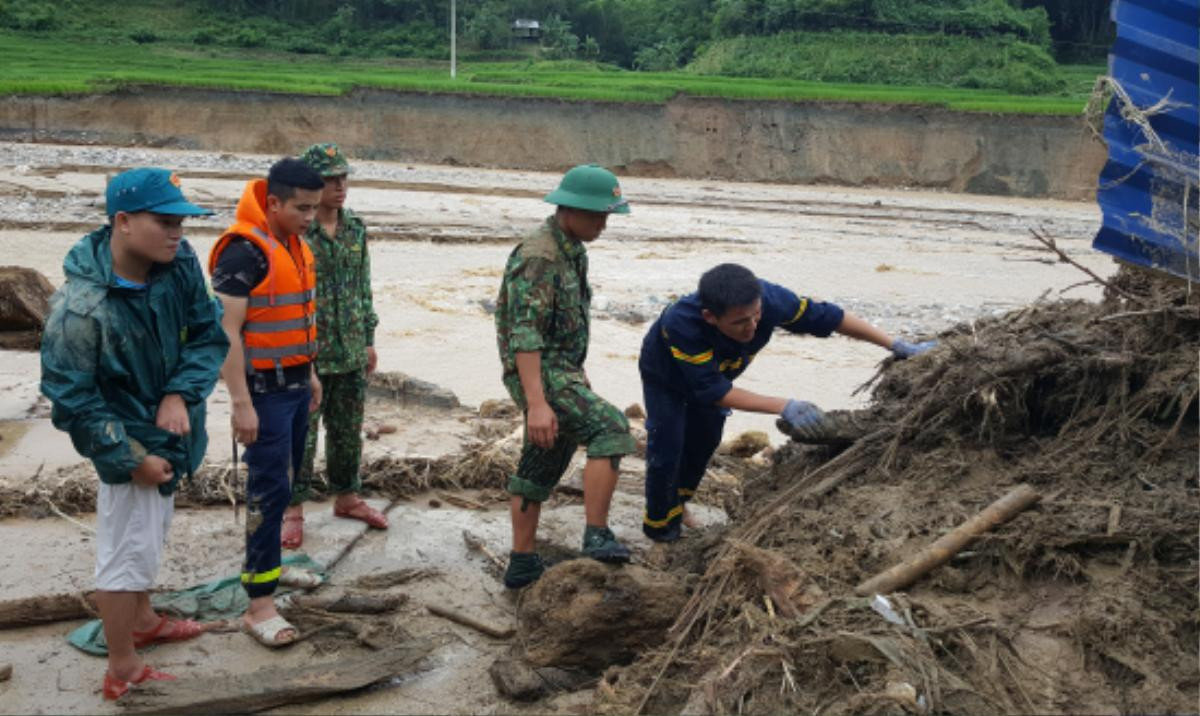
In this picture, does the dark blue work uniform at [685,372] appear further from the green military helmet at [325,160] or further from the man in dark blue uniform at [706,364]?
the green military helmet at [325,160]

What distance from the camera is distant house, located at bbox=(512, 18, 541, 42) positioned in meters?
49.3

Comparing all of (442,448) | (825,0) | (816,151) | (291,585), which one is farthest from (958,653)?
(825,0)

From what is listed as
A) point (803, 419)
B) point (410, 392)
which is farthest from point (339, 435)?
point (410, 392)

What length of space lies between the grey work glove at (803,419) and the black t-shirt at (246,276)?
1.95 m

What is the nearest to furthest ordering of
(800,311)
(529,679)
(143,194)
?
1. (143,194)
2. (529,679)
3. (800,311)

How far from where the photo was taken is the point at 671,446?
5199 mm

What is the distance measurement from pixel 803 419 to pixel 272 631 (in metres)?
2.17

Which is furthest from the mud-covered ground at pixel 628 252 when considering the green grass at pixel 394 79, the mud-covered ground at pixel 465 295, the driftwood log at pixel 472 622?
the green grass at pixel 394 79

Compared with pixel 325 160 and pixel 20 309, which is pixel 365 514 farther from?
pixel 20 309

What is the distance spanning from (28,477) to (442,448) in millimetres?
2166

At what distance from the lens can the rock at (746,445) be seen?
7.09 meters

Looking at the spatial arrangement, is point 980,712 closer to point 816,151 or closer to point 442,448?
point 442,448

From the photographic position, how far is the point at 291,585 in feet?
15.9

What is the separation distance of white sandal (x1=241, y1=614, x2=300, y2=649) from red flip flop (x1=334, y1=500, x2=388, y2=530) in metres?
1.16
